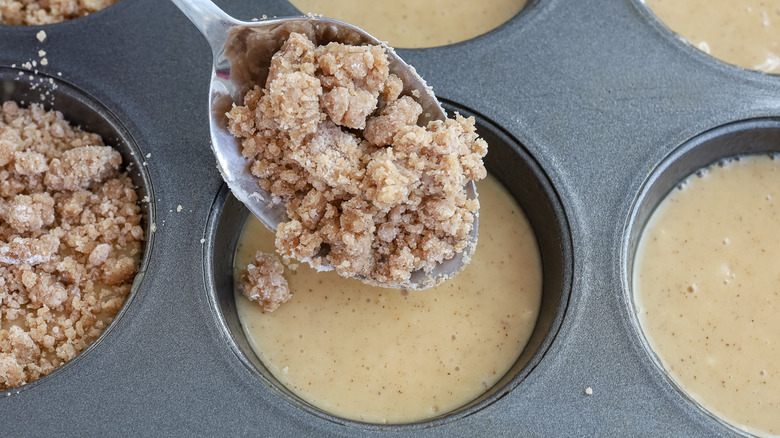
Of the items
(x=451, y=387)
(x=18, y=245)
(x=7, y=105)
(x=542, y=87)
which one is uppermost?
(x=542, y=87)

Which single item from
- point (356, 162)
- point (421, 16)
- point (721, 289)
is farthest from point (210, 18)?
point (721, 289)

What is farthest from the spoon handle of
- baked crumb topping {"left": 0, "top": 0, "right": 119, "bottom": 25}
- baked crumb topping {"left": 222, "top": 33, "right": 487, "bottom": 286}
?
baked crumb topping {"left": 0, "top": 0, "right": 119, "bottom": 25}

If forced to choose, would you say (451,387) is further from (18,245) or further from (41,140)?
(41,140)

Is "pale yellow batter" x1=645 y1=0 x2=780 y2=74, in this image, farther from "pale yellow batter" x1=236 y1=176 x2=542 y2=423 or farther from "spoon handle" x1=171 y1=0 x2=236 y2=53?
"spoon handle" x1=171 y1=0 x2=236 y2=53

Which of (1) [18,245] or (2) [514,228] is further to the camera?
(2) [514,228]

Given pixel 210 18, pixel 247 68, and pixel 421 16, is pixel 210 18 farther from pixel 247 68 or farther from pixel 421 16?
pixel 421 16

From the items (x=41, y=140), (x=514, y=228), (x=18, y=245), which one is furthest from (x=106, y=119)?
(x=514, y=228)
